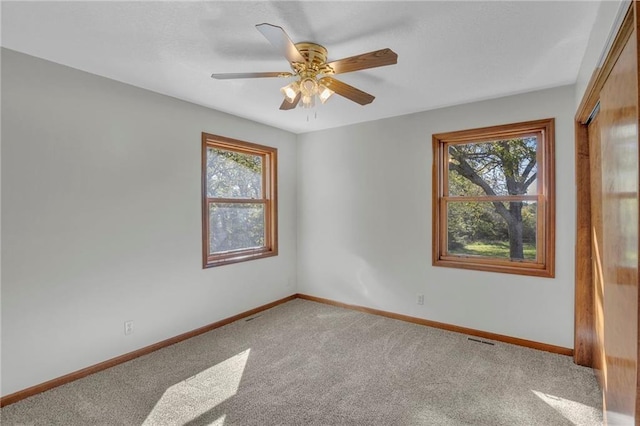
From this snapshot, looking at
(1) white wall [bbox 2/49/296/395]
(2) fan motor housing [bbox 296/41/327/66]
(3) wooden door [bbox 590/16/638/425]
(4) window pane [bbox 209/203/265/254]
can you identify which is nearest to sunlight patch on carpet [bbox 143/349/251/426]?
(1) white wall [bbox 2/49/296/395]

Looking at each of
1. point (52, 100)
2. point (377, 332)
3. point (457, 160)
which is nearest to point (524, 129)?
point (457, 160)

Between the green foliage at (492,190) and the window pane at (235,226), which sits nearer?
the green foliage at (492,190)

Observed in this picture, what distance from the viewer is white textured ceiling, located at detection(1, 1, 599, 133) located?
1748 mm

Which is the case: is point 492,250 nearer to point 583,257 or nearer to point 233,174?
point 583,257

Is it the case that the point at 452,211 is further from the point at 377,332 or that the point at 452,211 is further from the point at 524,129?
the point at 377,332

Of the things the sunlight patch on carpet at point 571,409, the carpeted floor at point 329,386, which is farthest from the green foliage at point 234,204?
the sunlight patch on carpet at point 571,409

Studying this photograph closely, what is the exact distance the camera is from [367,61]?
1838mm

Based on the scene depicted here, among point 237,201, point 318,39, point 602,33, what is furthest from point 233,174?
point 602,33

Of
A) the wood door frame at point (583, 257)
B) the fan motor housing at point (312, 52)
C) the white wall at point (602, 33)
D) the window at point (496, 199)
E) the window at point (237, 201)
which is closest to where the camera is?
the white wall at point (602, 33)

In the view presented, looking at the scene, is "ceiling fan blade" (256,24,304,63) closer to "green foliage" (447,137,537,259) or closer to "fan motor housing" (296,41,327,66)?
"fan motor housing" (296,41,327,66)

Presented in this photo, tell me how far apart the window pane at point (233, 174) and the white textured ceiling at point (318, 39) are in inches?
35.6

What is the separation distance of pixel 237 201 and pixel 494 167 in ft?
9.49

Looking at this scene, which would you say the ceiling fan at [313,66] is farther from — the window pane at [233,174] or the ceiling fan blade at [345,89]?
the window pane at [233,174]

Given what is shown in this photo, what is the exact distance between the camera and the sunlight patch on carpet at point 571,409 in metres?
2.02
